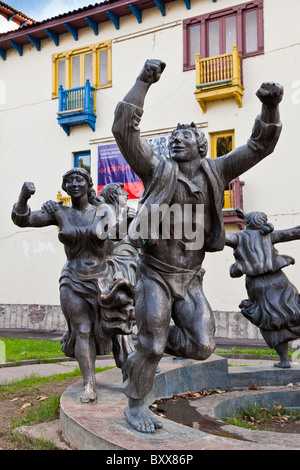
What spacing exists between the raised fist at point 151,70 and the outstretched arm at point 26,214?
5.28 ft

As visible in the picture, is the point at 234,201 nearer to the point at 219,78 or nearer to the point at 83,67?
the point at 219,78

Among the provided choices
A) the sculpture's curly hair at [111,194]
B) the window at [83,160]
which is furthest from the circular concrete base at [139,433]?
the window at [83,160]

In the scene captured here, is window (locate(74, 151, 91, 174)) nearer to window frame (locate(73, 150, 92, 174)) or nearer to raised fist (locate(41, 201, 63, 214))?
window frame (locate(73, 150, 92, 174))

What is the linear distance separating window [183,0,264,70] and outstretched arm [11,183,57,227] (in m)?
12.4

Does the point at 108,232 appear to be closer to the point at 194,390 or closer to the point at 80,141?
the point at 194,390

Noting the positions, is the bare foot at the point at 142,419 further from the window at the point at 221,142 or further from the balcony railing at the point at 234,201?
the window at the point at 221,142

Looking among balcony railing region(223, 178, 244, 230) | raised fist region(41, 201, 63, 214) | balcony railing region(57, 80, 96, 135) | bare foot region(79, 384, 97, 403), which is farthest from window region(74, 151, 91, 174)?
bare foot region(79, 384, 97, 403)

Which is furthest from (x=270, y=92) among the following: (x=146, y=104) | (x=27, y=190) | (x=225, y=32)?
(x=146, y=104)

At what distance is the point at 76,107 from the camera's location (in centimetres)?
1830

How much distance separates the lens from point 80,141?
18.8 m

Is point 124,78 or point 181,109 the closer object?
point 181,109

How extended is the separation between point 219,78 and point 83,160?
18.6ft
